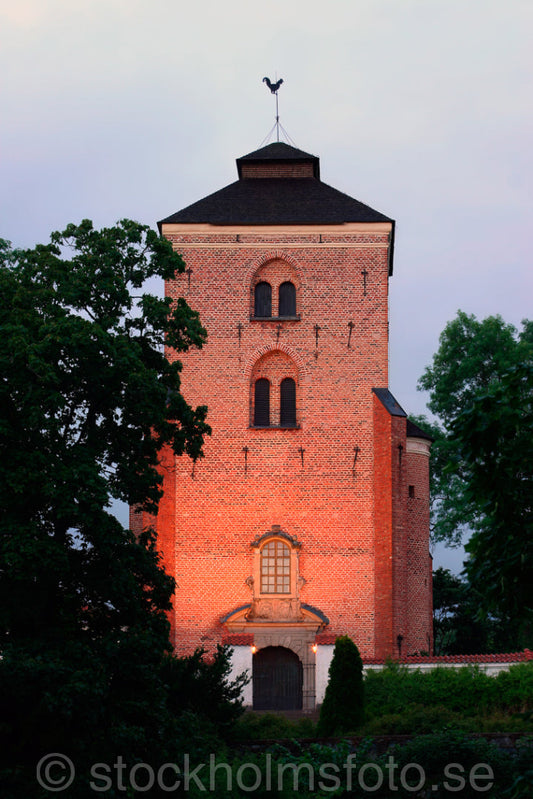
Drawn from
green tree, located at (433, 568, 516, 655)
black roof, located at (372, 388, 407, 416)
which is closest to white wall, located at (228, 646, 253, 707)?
black roof, located at (372, 388, 407, 416)

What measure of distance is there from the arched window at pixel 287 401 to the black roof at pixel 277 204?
4374mm

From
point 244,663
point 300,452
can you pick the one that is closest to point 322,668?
point 244,663

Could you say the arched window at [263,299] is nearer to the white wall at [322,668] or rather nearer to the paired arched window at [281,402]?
the paired arched window at [281,402]

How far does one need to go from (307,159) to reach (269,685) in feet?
50.0

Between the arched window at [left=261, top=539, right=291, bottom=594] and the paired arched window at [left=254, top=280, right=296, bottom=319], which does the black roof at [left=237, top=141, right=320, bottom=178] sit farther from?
the arched window at [left=261, top=539, right=291, bottom=594]

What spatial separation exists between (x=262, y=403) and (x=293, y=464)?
6.17 ft

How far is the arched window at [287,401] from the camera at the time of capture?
28578 millimetres

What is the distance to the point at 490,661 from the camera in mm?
24172

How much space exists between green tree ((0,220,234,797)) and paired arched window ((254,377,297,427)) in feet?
32.6

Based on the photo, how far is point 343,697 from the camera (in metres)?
21.0

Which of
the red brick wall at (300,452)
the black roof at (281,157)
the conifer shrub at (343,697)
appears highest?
the black roof at (281,157)

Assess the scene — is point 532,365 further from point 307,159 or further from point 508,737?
point 307,159
